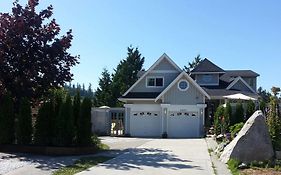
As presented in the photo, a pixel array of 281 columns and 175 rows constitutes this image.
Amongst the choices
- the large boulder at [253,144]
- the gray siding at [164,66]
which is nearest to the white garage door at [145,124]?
the gray siding at [164,66]

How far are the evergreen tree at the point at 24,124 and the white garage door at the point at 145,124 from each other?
49.5 feet

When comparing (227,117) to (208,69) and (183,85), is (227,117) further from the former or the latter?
(208,69)

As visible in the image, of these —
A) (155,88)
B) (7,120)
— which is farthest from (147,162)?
(155,88)

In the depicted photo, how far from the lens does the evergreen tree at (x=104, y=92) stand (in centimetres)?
6001

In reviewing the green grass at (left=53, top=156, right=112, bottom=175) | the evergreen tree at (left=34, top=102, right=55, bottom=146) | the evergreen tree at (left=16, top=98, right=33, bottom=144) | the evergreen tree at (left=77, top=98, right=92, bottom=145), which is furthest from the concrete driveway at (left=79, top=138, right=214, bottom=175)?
the evergreen tree at (left=16, top=98, right=33, bottom=144)

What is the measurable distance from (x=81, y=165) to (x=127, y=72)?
163 feet

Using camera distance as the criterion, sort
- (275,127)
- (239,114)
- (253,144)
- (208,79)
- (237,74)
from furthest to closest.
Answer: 1. (237,74)
2. (208,79)
3. (239,114)
4. (275,127)
5. (253,144)

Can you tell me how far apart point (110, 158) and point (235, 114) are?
15339 millimetres

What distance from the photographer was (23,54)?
2002cm

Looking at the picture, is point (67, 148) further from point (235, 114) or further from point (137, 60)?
point (137, 60)

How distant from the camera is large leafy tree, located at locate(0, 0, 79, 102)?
1975cm

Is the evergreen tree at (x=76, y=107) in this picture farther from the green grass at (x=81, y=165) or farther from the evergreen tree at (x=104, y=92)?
the evergreen tree at (x=104, y=92)

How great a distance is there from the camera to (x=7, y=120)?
18938 mm

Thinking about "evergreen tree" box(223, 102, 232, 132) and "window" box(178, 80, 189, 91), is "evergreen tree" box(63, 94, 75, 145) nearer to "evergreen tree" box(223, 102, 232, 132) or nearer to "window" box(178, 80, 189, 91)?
"evergreen tree" box(223, 102, 232, 132)
